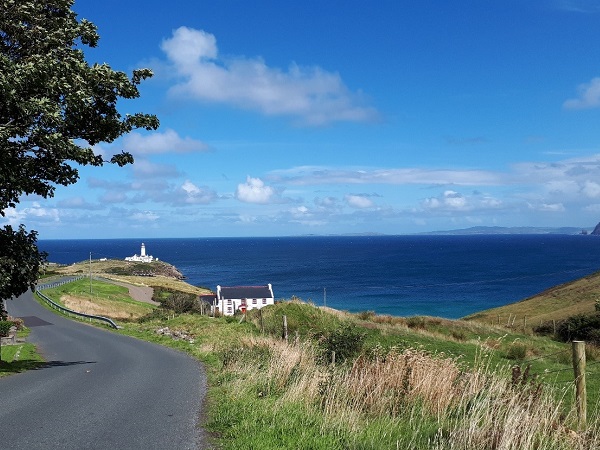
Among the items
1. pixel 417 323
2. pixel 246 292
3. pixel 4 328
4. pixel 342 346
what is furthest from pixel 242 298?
pixel 342 346

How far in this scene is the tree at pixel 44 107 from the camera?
12039 mm

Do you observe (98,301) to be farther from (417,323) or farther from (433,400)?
(433,400)

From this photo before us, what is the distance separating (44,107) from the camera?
11586mm

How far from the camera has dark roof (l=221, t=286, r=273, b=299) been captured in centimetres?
8412

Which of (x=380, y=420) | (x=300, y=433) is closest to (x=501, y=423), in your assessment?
(x=380, y=420)

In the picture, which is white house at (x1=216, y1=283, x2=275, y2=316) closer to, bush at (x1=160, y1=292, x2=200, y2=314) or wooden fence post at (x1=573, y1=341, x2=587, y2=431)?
bush at (x1=160, y1=292, x2=200, y2=314)

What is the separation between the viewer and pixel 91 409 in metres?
11.3

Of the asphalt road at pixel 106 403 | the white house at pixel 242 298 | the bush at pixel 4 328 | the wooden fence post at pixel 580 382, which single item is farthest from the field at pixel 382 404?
the white house at pixel 242 298

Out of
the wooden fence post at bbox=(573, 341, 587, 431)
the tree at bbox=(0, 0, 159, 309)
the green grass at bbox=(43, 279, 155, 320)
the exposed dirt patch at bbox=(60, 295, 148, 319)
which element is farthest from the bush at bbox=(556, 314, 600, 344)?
the exposed dirt patch at bbox=(60, 295, 148, 319)

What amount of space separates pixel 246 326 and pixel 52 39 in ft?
79.2

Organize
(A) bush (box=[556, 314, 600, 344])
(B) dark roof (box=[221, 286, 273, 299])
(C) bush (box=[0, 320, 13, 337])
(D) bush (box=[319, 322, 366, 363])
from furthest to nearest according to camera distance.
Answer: (B) dark roof (box=[221, 286, 273, 299]) → (A) bush (box=[556, 314, 600, 344]) → (C) bush (box=[0, 320, 13, 337]) → (D) bush (box=[319, 322, 366, 363])

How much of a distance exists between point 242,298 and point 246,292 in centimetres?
201

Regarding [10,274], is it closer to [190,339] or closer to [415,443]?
[415,443]

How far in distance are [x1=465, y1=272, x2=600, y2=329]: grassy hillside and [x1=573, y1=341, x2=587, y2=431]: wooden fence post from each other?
45.2m
